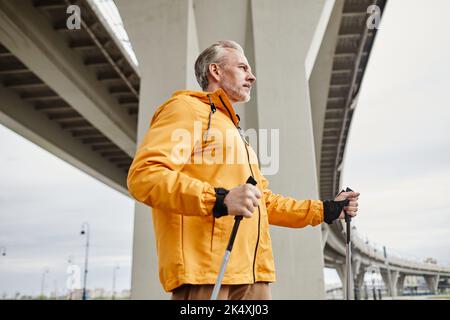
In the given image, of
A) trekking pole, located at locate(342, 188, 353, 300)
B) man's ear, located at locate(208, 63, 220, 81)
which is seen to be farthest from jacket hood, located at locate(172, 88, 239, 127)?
trekking pole, located at locate(342, 188, 353, 300)

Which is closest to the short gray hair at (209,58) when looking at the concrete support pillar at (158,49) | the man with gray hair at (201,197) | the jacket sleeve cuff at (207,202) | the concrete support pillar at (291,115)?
the man with gray hair at (201,197)

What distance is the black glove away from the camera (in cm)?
250

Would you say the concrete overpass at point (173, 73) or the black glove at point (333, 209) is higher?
the concrete overpass at point (173, 73)

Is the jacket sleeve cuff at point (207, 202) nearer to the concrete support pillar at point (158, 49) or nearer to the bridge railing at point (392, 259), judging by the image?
the concrete support pillar at point (158, 49)

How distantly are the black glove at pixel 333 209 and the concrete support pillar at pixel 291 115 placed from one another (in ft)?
18.1

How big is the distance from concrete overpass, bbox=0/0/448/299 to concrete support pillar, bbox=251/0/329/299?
0.02m

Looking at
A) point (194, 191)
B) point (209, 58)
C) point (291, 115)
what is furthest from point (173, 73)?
point (194, 191)

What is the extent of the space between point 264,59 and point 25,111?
537 inches

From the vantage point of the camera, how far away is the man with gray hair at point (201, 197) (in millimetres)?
1723

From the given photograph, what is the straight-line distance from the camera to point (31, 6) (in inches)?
485

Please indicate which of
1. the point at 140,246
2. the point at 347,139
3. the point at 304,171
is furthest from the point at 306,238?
the point at 347,139

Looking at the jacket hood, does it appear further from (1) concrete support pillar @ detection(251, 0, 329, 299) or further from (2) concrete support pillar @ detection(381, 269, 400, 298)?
(2) concrete support pillar @ detection(381, 269, 400, 298)

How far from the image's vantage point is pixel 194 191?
1707 mm

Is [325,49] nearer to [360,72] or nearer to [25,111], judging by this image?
[360,72]
